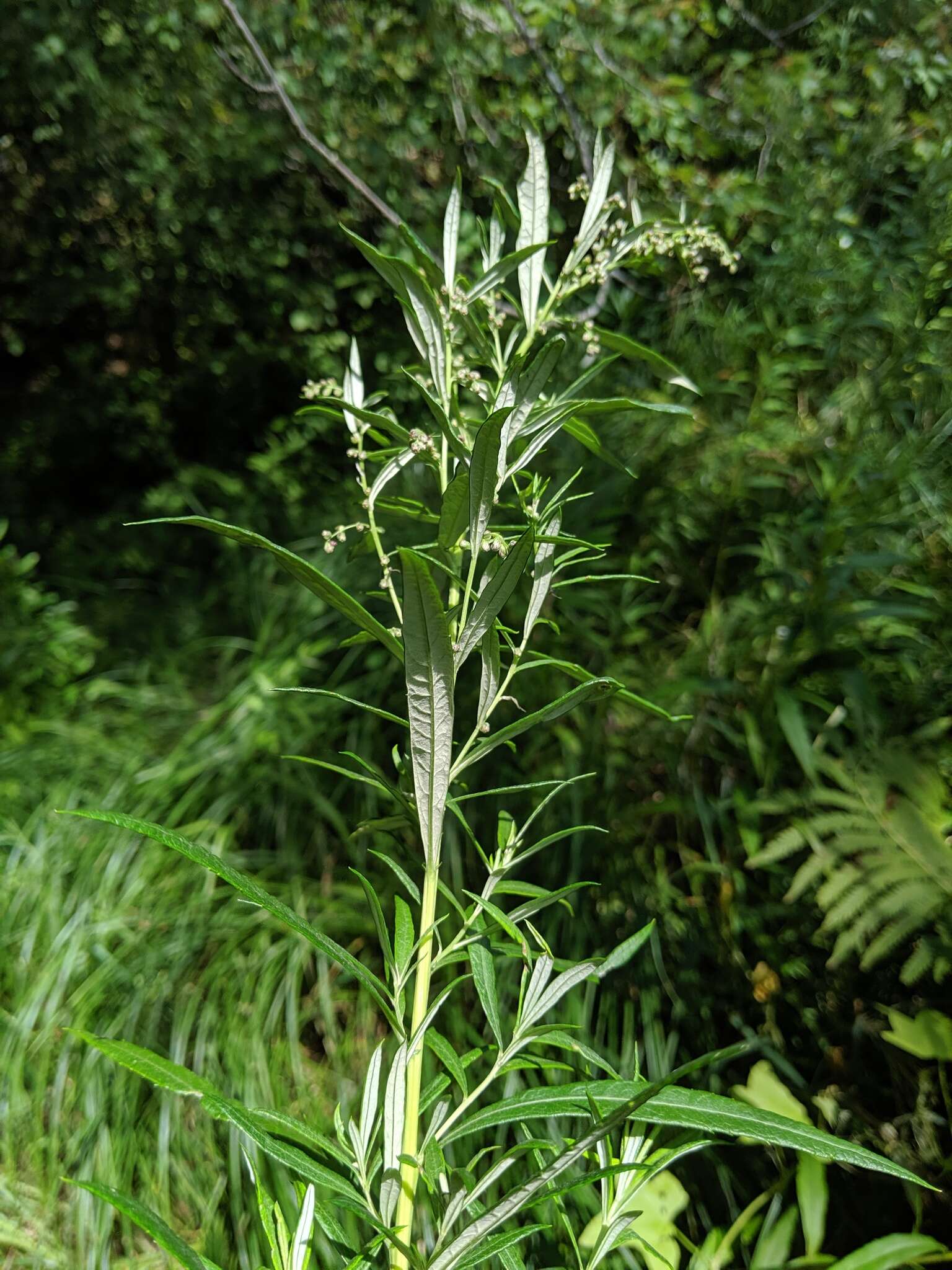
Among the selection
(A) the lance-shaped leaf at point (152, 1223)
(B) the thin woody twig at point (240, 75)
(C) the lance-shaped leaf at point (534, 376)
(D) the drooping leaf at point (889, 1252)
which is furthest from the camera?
(B) the thin woody twig at point (240, 75)

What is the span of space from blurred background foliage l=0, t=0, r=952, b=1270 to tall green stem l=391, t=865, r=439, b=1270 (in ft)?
1.63

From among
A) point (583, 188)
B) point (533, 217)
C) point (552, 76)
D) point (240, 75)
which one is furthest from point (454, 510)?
point (240, 75)

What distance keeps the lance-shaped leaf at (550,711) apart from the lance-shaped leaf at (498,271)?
28 cm

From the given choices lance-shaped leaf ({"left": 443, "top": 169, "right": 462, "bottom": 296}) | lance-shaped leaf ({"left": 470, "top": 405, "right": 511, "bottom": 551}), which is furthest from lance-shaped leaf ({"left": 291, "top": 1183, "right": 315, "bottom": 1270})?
lance-shaped leaf ({"left": 443, "top": 169, "right": 462, "bottom": 296})

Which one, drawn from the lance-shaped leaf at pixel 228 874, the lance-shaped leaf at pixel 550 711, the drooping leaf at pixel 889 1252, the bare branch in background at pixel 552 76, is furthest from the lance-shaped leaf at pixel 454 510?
the bare branch in background at pixel 552 76

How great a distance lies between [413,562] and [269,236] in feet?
9.15

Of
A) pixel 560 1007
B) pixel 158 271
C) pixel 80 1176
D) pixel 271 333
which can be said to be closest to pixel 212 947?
pixel 80 1176

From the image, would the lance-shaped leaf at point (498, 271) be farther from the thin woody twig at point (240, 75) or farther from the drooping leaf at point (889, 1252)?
the thin woody twig at point (240, 75)

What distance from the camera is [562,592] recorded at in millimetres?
1701

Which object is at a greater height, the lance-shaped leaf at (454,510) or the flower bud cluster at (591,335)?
the flower bud cluster at (591,335)

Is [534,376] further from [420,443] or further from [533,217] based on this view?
[533,217]

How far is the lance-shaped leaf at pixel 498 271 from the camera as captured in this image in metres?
0.56

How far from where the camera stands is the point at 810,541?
1709 millimetres

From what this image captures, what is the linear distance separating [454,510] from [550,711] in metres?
0.13
